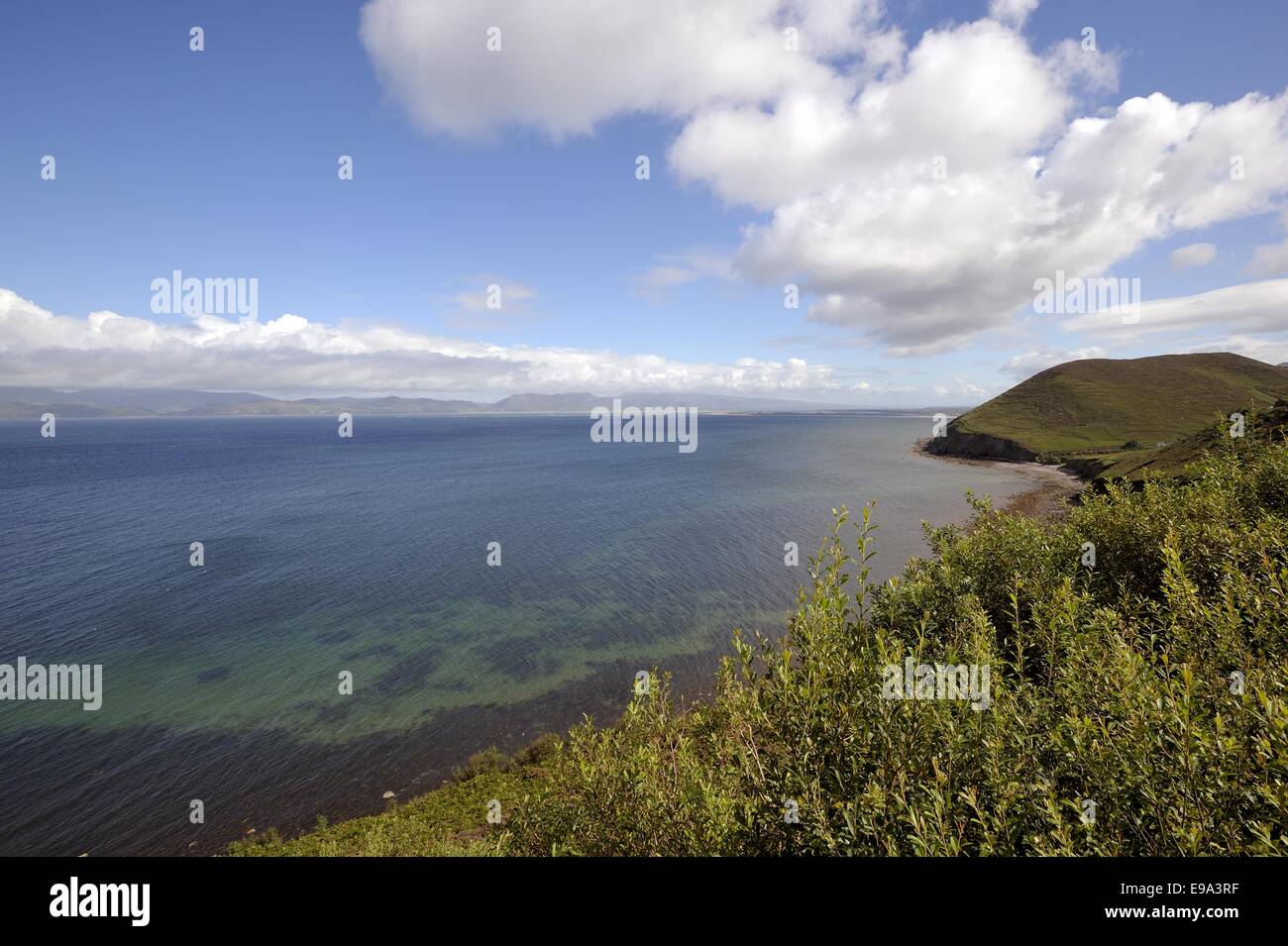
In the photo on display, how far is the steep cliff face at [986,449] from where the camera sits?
163750 mm

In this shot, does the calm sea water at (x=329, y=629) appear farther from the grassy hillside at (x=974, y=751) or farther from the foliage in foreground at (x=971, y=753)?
the foliage in foreground at (x=971, y=753)

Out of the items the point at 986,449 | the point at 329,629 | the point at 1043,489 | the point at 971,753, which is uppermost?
the point at 986,449

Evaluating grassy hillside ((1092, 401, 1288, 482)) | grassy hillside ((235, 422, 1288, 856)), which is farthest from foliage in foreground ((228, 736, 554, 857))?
grassy hillside ((1092, 401, 1288, 482))

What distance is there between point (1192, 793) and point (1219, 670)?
671 cm

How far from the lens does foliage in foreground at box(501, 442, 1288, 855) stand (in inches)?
309

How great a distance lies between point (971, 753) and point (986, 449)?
20357 cm

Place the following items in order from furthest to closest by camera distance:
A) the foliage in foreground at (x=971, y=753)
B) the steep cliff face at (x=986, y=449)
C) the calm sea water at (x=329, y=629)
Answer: the steep cliff face at (x=986, y=449) → the calm sea water at (x=329, y=629) → the foliage in foreground at (x=971, y=753)

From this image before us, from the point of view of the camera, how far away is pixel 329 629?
53312mm

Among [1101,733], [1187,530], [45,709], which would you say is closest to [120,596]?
[45,709]

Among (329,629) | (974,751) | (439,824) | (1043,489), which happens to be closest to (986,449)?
(1043,489)

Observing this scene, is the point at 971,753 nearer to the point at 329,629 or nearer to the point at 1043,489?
the point at 329,629

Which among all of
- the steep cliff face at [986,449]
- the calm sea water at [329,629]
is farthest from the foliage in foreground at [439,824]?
the steep cliff face at [986,449]

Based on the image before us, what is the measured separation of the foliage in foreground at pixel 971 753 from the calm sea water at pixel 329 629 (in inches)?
1082

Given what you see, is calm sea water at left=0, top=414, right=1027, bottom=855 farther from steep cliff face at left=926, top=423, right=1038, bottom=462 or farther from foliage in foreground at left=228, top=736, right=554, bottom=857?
steep cliff face at left=926, top=423, right=1038, bottom=462
